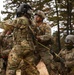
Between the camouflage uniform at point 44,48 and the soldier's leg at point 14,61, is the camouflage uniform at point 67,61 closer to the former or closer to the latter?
the camouflage uniform at point 44,48

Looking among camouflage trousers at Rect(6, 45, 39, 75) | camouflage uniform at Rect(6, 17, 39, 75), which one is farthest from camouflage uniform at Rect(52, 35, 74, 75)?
camouflage uniform at Rect(6, 17, 39, 75)

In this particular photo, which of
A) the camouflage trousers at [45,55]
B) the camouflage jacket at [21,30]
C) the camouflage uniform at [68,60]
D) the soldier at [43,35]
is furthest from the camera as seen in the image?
the camouflage uniform at [68,60]

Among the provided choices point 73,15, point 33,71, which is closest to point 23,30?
point 33,71

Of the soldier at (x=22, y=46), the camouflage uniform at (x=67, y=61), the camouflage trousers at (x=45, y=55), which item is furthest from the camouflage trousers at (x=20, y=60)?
the camouflage uniform at (x=67, y=61)

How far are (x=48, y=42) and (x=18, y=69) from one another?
2344 millimetres

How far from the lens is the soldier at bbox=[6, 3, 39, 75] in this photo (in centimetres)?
979

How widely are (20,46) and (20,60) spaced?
0.34 m

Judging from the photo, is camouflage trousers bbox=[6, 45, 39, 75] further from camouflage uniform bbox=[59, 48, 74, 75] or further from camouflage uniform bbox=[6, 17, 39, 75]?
camouflage uniform bbox=[59, 48, 74, 75]

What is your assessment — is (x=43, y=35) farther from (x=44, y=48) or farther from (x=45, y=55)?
(x=45, y=55)

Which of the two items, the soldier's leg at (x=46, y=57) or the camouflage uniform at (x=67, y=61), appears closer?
the soldier's leg at (x=46, y=57)

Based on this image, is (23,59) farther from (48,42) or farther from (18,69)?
(48,42)

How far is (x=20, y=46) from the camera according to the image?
388 inches

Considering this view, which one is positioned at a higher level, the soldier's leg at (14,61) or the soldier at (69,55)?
the soldier's leg at (14,61)

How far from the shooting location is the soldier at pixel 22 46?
979 centimetres
